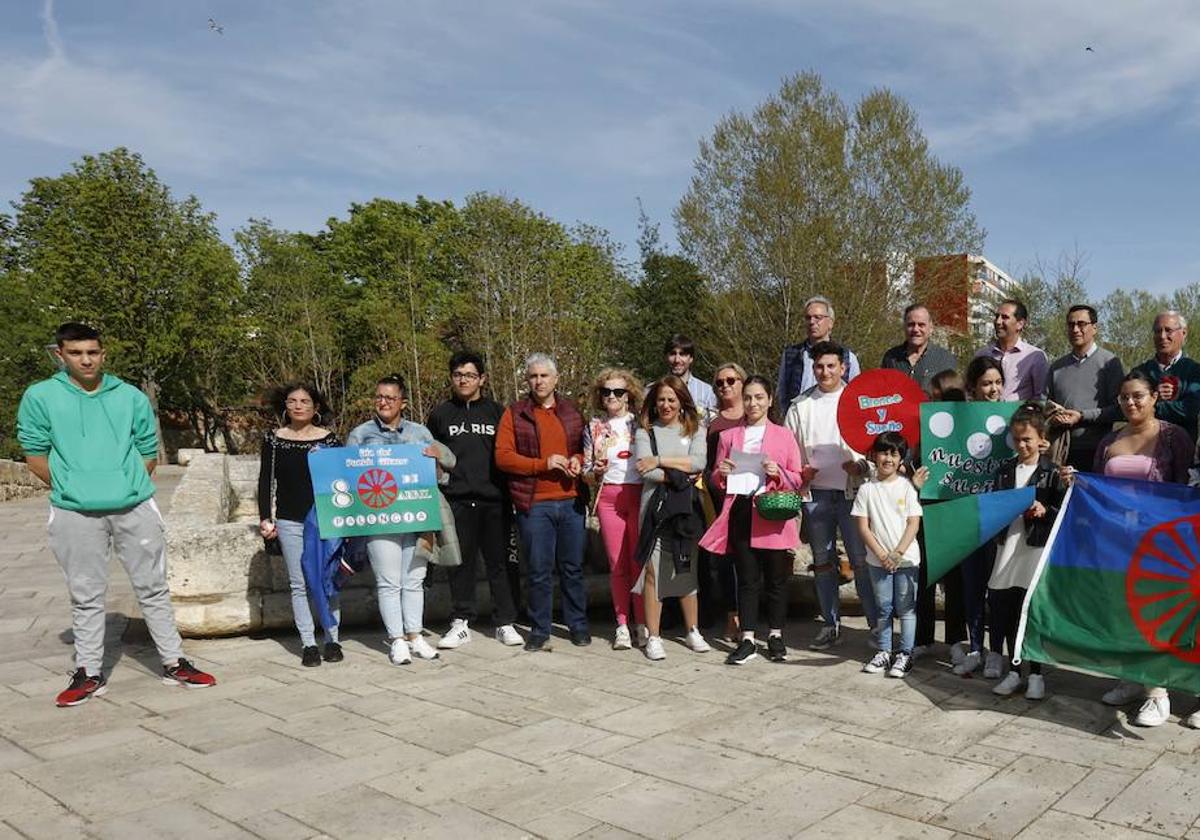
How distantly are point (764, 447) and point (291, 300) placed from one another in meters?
30.7

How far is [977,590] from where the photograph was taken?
18.5ft

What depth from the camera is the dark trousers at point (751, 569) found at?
5.97 m

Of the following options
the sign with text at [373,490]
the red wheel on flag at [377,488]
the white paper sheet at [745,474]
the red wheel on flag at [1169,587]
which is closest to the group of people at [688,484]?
the white paper sheet at [745,474]

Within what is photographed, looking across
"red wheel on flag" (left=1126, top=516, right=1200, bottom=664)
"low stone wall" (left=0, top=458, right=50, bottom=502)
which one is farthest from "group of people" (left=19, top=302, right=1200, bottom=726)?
"low stone wall" (left=0, top=458, right=50, bottom=502)

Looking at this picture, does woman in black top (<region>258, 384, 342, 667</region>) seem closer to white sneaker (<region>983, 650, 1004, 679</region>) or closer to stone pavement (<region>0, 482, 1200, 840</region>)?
stone pavement (<region>0, 482, 1200, 840</region>)

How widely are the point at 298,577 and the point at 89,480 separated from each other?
1.42 meters

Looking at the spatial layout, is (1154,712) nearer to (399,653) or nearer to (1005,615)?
(1005,615)

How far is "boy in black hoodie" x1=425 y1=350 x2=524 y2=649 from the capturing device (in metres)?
6.38

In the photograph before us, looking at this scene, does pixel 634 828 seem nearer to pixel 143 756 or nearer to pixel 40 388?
pixel 143 756

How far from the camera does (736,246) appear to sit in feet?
89.6

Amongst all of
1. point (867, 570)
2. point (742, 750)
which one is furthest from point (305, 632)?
point (867, 570)

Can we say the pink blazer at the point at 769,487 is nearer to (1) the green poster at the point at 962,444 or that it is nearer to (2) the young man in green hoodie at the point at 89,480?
(1) the green poster at the point at 962,444

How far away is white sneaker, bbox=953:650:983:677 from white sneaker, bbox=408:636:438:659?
3.36 meters

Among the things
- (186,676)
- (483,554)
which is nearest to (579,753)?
(483,554)
